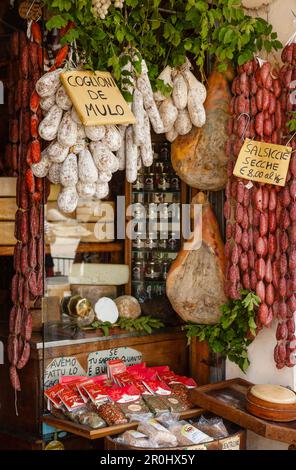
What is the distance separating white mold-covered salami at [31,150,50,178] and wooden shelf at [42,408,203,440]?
50.5 inches

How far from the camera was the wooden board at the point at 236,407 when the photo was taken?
2809 mm

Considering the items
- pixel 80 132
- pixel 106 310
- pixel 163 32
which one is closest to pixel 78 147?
pixel 80 132

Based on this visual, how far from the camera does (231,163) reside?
10.9 ft

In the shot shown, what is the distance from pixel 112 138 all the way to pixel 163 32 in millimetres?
854

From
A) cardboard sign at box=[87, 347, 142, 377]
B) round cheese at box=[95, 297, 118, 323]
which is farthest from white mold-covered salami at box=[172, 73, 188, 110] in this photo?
cardboard sign at box=[87, 347, 142, 377]

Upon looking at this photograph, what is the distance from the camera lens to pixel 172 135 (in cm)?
349

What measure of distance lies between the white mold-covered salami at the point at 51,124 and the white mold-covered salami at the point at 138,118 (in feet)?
1.31

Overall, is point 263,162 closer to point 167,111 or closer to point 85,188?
point 167,111

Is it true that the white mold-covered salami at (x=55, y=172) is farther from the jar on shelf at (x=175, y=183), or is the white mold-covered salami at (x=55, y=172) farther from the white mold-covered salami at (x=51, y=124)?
the jar on shelf at (x=175, y=183)

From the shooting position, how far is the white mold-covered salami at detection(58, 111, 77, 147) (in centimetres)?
286

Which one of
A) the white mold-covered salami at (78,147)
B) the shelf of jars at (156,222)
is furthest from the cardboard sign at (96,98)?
the shelf of jars at (156,222)

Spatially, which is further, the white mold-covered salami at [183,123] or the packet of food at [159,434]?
the white mold-covered salami at [183,123]
